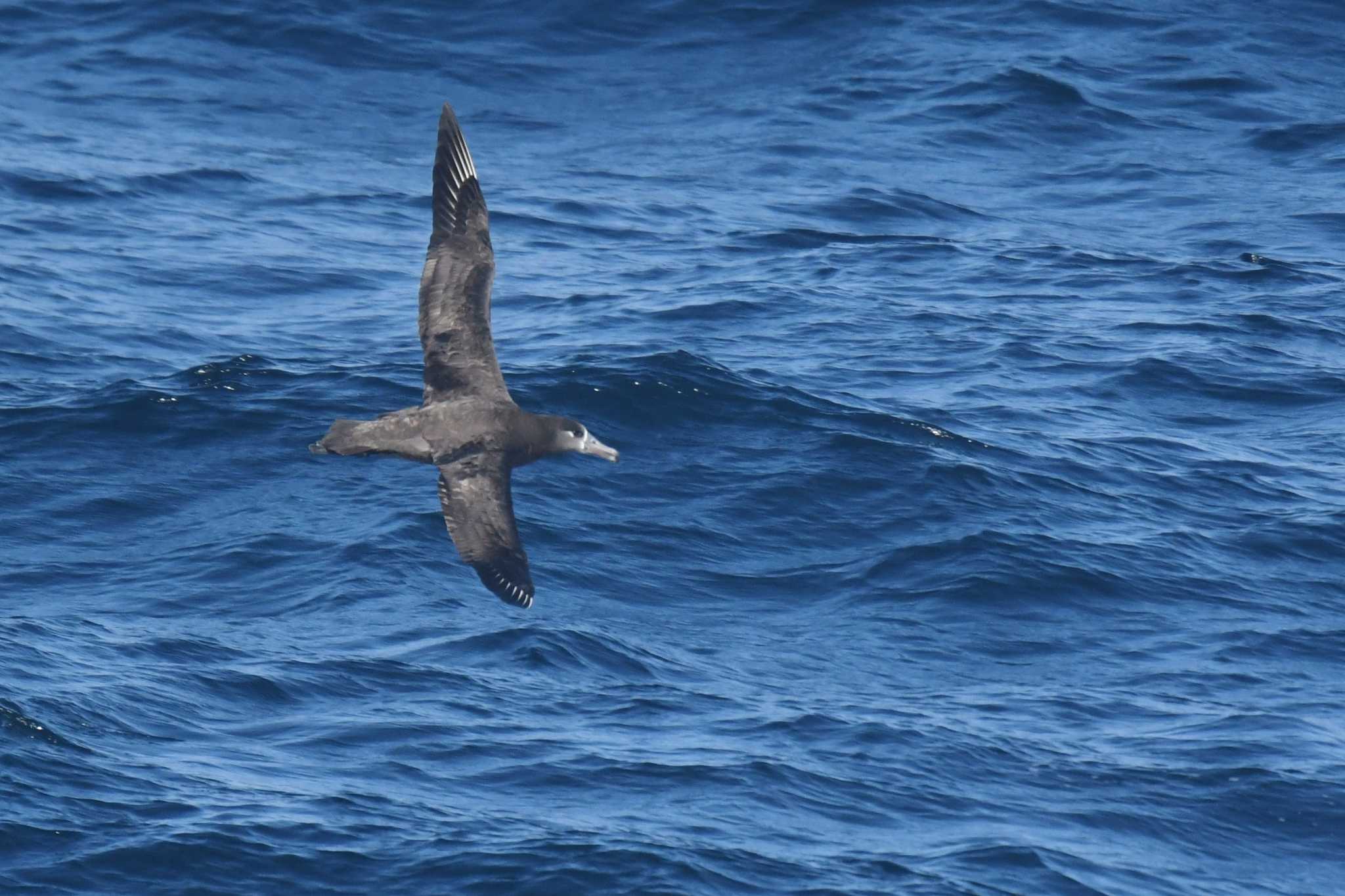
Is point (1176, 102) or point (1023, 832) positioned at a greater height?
point (1176, 102)

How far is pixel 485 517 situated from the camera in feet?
42.7

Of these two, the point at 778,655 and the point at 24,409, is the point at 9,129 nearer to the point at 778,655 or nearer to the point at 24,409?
the point at 24,409

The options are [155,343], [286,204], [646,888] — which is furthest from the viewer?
[286,204]

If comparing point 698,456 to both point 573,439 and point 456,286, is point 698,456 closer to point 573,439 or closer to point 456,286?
point 456,286

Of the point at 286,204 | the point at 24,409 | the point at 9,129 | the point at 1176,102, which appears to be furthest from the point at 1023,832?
the point at 9,129

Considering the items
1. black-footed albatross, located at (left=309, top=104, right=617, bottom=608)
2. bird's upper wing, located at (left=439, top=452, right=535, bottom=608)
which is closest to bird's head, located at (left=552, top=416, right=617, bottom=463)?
black-footed albatross, located at (left=309, top=104, right=617, bottom=608)

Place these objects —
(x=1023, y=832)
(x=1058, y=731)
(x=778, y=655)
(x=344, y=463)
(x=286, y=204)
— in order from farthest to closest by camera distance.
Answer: (x=286, y=204) < (x=344, y=463) < (x=778, y=655) < (x=1058, y=731) < (x=1023, y=832)

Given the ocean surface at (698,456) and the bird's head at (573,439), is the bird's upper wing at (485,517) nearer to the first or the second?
the bird's head at (573,439)

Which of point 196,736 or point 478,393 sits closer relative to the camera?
point 478,393

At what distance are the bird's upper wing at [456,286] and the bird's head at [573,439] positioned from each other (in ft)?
1.65

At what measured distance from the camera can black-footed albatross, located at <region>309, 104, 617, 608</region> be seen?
42.4ft

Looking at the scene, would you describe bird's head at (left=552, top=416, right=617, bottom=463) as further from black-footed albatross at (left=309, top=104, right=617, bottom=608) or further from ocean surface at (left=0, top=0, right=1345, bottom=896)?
ocean surface at (left=0, top=0, right=1345, bottom=896)

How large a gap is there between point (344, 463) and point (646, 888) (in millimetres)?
7336

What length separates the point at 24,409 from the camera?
19297 millimetres
